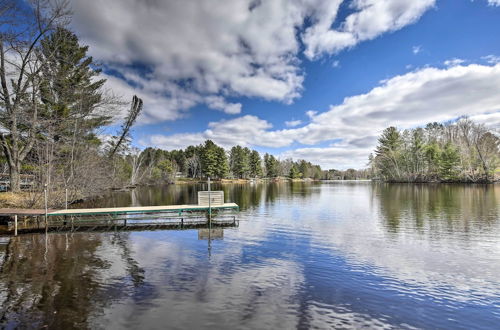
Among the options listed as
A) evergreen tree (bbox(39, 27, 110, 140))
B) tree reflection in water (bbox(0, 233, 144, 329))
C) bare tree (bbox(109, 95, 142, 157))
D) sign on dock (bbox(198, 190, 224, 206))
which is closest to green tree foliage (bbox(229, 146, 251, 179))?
bare tree (bbox(109, 95, 142, 157))

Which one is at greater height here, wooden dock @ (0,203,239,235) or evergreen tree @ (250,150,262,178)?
evergreen tree @ (250,150,262,178)

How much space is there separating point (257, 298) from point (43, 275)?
6.52 m

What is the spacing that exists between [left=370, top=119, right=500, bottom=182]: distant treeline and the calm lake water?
64413 millimetres

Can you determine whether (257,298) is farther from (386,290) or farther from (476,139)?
(476,139)

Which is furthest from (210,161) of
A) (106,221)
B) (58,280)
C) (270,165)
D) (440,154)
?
(58,280)

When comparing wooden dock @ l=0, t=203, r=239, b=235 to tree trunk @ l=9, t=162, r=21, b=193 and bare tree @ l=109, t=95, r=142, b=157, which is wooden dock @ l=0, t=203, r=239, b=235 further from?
bare tree @ l=109, t=95, r=142, b=157

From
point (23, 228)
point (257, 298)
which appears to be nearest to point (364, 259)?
point (257, 298)

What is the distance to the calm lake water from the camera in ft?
18.1

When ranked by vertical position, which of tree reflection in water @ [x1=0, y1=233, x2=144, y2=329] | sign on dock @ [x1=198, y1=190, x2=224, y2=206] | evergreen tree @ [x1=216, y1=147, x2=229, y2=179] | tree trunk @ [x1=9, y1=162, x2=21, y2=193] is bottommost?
tree reflection in water @ [x1=0, y1=233, x2=144, y2=329]

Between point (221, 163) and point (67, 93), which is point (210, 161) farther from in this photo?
point (67, 93)

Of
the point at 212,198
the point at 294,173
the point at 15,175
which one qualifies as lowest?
the point at 212,198

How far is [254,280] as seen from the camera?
7.50 m

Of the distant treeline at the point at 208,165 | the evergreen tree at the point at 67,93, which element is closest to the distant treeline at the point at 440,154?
the distant treeline at the point at 208,165

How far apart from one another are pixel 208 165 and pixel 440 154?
224ft
